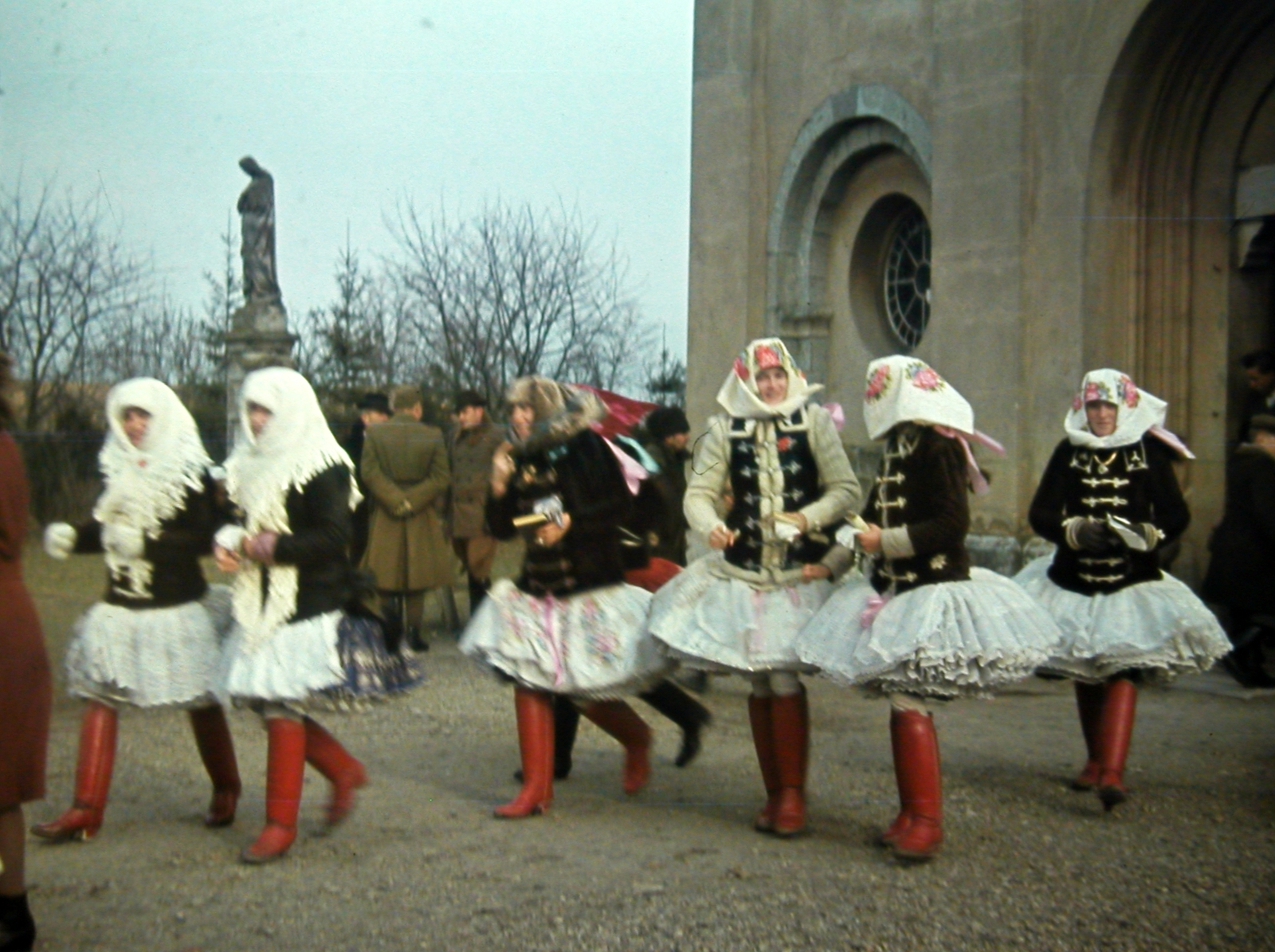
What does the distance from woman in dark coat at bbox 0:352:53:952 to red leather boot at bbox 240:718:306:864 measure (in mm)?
1110

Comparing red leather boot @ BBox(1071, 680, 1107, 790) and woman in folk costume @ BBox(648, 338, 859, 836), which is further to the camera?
red leather boot @ BBox(1071, 680, 1107, 790)

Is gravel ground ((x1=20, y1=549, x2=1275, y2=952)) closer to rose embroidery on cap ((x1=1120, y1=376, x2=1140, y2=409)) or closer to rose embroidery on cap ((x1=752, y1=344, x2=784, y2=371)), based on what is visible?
rose embroidery on cap ((x1=1120, y1=376, x2=1140, y2=409))

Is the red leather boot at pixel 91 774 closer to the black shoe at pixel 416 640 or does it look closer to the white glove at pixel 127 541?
the white glove at pixel 127 541

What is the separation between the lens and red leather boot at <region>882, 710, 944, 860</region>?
5.63 meters

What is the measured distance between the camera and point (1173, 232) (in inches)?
465

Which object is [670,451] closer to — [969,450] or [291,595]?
[969,450]

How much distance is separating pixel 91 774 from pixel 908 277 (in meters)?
10.8

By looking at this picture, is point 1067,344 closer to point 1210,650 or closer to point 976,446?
point 976,446

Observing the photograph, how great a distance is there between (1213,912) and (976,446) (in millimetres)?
8172

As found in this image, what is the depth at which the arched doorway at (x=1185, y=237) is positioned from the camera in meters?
11.4

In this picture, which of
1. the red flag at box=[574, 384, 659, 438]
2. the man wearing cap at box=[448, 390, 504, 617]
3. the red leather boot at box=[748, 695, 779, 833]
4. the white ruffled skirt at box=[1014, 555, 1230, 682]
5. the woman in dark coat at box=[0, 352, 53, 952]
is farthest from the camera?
the red flag at box=[574, 384, 659, 438]

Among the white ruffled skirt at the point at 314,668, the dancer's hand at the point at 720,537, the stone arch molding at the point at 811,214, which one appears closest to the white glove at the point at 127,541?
the white ruffled skirt at the point at 314,668

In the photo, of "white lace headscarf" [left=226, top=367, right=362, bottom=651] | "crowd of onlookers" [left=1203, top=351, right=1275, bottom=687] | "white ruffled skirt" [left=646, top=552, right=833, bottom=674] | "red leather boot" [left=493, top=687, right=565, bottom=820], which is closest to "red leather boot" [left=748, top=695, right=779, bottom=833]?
"white ruffled skirt" [left=646, top=552, right=833, bottom=674]

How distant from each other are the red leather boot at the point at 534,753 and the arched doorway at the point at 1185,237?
648 cm
